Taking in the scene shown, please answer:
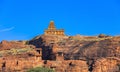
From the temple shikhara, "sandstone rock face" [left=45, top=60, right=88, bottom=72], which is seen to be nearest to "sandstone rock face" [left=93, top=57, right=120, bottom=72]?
the temple shikhara

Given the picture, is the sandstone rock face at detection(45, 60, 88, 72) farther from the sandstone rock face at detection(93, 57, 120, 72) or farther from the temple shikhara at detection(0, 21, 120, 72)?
the sandstone rock face at detection(93, 57, 120, 72)

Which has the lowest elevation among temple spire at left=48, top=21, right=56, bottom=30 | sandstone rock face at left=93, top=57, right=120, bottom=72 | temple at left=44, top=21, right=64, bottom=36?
sandstone rock face at left=93, top=57, right=120, bottom=72

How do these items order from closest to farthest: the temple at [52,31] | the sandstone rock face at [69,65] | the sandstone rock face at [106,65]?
the sandstone rock face at [106,65] → the sandstone rock face at [69,65] → the temple at [52,31]

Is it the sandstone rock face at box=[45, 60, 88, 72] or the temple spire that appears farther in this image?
the temple spire

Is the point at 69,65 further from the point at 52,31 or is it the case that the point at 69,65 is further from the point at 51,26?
the point at 51,26

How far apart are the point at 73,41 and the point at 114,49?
1371cm

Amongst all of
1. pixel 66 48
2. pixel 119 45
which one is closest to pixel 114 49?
pixel 119 45

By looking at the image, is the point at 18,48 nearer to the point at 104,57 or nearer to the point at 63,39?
the point at 63,39

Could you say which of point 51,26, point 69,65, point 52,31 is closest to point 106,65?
point 69,65

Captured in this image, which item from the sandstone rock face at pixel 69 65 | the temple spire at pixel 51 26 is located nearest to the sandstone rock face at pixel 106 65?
the sandstone rock face at pixel 69 65

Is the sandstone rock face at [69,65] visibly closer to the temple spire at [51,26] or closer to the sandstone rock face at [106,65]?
the sandstone rock face at [106,65]

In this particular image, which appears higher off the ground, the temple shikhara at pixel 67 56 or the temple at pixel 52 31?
the temple at pixel 52 31

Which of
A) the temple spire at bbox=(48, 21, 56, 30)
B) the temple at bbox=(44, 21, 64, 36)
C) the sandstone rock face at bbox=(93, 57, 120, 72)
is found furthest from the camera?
the temple spire at bbox=(48, 21, 56, 30)

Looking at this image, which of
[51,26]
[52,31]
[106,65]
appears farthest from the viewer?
[51,26]
